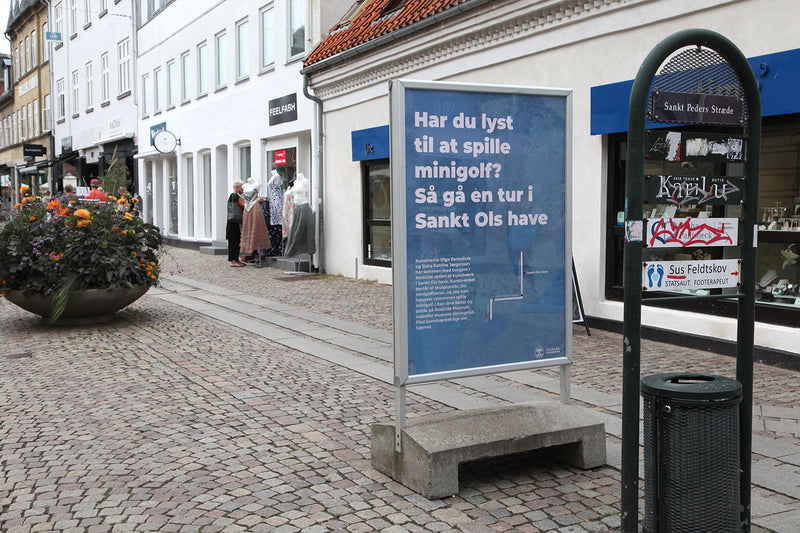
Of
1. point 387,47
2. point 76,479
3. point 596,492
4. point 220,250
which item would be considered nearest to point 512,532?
point 596,492

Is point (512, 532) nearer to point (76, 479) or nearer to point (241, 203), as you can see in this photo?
point (76, 479)

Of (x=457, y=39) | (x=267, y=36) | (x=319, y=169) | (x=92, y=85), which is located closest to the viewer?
(x=457, y=39)

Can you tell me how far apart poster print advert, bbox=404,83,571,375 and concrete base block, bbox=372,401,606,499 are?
1.01 feet

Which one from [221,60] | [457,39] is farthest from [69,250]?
[221,60]

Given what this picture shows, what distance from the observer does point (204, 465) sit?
4637mm

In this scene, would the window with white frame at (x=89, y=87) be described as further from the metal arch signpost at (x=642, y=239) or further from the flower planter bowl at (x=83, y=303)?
the metal arch signpost at (x=642, y=239)

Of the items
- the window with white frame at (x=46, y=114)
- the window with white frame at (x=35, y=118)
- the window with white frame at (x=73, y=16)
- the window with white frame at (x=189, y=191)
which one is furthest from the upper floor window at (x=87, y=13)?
the window with white frame at (x=189, y=191)

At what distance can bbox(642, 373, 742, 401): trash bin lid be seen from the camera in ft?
10.8

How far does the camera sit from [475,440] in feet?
13.7

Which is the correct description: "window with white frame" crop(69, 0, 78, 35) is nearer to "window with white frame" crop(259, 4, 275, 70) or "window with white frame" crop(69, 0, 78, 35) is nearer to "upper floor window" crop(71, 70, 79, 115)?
"upper floor window" crop(71, 70, 79, 115)

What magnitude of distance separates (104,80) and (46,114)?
11.9m

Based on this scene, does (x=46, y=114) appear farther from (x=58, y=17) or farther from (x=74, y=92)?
(x=74, y=92)

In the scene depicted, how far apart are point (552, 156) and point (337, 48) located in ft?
35.9

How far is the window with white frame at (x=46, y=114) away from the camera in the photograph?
42.2m
